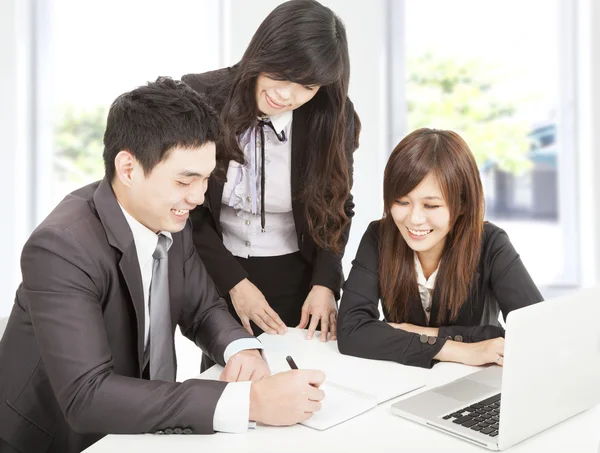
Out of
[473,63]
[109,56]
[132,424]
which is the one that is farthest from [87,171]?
[132,424]

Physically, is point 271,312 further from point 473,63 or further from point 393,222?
point 473,63

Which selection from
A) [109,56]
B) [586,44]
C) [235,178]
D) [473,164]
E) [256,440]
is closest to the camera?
[256,440]

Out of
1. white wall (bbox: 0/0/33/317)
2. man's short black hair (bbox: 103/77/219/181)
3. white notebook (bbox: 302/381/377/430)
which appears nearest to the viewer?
white notebook (bbox: 302/381/377/430)

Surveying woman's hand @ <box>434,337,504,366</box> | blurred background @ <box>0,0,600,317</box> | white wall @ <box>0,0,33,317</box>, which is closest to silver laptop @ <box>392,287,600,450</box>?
woman's hand @ <box>434,337,504,366</box>

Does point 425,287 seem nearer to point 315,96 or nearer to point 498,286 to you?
point 498,286

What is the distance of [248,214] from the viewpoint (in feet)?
6.59

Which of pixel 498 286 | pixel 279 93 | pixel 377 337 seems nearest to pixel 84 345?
pixel 377 337

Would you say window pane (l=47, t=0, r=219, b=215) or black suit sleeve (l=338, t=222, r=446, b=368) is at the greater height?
window pane (l=47, t=0, r=219, b=215)

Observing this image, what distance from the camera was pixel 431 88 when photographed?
3.83m

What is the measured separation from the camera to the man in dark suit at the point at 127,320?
1208 millimetres

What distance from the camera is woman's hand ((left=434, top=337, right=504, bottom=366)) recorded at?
1.56 m

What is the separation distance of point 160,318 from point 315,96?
0.81 m

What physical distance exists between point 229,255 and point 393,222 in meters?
0.48

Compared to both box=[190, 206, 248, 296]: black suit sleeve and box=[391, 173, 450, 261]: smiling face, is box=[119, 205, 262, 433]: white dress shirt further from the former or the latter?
box=[391, 173, 450, 261]: smiling face
